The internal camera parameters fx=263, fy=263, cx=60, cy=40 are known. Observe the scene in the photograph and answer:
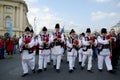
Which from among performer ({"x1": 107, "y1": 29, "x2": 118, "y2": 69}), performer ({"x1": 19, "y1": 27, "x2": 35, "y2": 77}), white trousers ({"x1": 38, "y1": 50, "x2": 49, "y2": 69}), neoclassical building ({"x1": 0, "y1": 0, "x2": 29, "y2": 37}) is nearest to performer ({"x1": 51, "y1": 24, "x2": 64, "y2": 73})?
white trousers ({"x1": 38, "y1": 50, "x2": 49, "y2": 69})

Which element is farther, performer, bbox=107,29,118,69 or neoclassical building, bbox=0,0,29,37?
neoclassical building, bbox=0,0,29,37

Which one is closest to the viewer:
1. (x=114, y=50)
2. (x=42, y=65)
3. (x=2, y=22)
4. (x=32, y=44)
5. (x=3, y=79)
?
(x=3, y=79)

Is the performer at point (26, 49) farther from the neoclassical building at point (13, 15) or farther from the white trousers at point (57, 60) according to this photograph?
the neoclassical building at point (13, 15)

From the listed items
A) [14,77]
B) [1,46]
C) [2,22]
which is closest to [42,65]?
[14,77]

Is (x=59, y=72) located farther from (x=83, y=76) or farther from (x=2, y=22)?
(x=2, y=22)

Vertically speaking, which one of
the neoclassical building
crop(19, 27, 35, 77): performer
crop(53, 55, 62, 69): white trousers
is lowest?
crop(53, 55, 62, 69): white trousers

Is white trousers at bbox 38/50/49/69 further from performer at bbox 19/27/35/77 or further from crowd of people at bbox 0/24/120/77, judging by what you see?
performer at bbox 19/27/35/77

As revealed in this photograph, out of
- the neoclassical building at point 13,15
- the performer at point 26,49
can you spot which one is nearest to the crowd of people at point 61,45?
the performer at point 26,49

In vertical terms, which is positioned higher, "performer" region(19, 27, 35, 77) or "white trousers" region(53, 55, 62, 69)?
"performer" region(19, 27, 35, 77)

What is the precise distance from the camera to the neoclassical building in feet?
263

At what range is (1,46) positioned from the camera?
22703 millimetres

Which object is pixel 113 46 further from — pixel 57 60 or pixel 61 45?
pixel 57 60

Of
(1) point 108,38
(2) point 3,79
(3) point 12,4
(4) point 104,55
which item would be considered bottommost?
(2) point 3,79

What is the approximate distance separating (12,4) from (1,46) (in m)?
62.1
